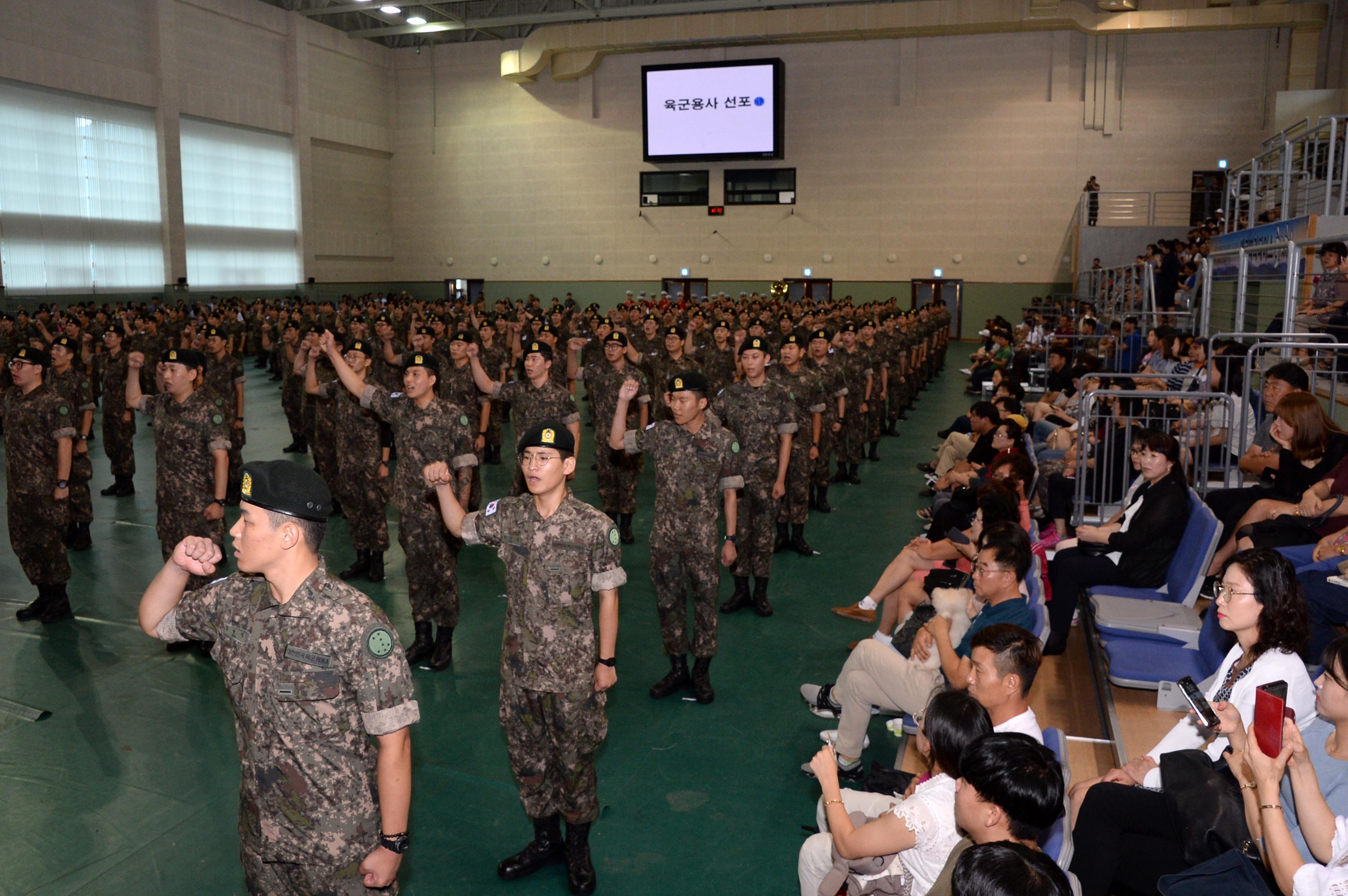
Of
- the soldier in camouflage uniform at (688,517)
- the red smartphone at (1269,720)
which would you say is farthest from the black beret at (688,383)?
the red smartphone at (1269,720)

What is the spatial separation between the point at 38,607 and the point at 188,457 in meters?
2.00

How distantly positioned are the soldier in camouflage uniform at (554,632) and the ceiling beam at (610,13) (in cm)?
2524

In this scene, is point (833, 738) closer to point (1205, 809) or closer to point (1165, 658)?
point (1165, 658)

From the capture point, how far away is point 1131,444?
6621 millimetres

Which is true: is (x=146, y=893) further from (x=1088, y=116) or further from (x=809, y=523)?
(x=1088, y=116)

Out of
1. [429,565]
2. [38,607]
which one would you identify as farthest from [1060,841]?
[38,607]

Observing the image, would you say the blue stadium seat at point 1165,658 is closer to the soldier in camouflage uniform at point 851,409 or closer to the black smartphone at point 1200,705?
the black smartphone at point 1200,705

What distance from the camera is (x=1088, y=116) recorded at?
25641mm

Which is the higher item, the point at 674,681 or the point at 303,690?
the point at 303,690

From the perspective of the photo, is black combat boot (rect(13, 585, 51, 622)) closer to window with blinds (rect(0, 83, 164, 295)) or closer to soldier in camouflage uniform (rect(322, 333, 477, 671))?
soldier in camouflage uniform (rect(322, 333, 477, 671))

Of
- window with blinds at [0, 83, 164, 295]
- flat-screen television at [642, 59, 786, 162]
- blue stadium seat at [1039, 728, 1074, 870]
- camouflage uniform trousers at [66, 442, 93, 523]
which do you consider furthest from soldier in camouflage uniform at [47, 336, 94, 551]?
flat-screen television at [642, 59, 786, 162]

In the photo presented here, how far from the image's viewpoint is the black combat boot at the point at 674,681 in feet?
17.4

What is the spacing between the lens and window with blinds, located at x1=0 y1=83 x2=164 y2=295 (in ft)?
71.3

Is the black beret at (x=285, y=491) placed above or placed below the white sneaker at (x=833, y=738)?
above
